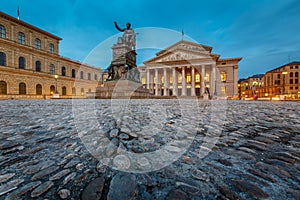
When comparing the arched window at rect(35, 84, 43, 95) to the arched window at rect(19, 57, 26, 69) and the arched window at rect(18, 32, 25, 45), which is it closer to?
the arched window at rect(19, 57, 26, 69)

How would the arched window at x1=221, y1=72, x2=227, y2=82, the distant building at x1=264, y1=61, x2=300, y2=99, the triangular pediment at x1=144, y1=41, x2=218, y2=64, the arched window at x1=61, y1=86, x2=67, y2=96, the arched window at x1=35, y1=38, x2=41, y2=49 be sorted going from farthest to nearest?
the distant building at x1=264, y1=61, x2=300, y2=99 → the arched window at x1=221, y1=72, x2=227, y2=82 → the triangular pediment at x1=144, y1=41, x2=218, y2=64 → the arched window at x1=61, y1=86, x2=67, y2=96 → the arched window at x1=35, y1=38, x2=41, y2=49

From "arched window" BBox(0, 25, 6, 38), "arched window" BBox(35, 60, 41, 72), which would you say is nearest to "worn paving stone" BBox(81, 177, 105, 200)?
"arched window" BBox(0, 25, 6, 38)

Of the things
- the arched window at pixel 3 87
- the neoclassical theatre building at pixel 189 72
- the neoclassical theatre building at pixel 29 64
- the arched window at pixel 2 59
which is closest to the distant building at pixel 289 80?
the neoclassical theatre building at pixel 189 72

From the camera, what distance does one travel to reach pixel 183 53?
117 feet

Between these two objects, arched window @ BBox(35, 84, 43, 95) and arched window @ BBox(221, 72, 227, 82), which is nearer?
arched window @ BBox(35, 84, 43, 95)

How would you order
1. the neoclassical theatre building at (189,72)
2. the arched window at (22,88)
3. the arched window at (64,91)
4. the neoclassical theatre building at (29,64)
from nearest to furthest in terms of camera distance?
the neoclassical theatre building at (29,64), the arched window at (22,88), the arched window at (64,91), the neoclassical theatre building at (189,72)

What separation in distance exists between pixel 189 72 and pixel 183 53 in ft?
20.9

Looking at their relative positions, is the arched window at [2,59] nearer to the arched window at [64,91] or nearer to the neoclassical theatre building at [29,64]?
the neoclassical theatre building at [29,64]

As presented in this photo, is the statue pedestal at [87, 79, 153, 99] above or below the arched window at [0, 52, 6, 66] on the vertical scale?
below

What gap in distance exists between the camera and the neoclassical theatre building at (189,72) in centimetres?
3522

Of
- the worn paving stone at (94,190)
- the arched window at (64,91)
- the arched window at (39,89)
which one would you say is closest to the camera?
the worn paving stone at (94,190)

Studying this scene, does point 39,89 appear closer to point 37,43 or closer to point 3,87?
point 3,87

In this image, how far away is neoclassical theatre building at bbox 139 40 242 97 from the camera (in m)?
35.2

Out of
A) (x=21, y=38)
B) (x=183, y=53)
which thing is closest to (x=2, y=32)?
(x=21, y=38)
